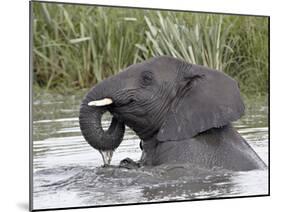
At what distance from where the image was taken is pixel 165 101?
4426 mm

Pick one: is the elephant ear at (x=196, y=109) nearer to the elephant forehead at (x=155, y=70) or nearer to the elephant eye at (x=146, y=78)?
the elephant forehead at (x=155, y=70)

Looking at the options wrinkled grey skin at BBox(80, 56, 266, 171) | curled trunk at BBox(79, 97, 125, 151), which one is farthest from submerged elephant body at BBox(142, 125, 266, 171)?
curled trunk at BBox(79, 97, 125, 151)

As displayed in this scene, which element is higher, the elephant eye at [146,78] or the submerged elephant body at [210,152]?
the elephant eye at [146,78]

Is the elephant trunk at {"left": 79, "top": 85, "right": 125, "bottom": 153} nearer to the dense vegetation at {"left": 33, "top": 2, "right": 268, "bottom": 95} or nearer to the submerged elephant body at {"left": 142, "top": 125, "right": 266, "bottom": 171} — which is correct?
Result: the dense vegetation at {"left": 33, "top": 2, "right": 268, "bottom": 95}

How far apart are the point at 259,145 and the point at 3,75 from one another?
166cm

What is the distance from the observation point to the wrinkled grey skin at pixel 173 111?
4.32m

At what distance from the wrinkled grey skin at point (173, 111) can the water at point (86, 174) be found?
65mm

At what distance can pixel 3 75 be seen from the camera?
4176mm

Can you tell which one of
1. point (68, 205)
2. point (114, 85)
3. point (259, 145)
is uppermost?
point (114, 85)

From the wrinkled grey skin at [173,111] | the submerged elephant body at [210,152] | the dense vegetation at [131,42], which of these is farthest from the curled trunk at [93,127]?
the submerged elephant body at [210,152]

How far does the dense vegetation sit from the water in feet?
0.63

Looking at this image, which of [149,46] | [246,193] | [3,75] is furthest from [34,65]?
[246,193]

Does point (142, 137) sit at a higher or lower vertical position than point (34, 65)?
lower
